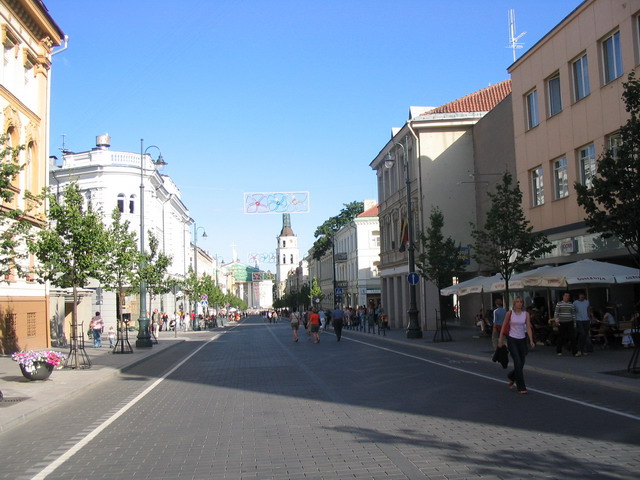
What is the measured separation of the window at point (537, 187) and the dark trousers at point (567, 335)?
10.2 meters

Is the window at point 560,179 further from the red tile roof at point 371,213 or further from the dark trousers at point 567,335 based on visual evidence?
the red tile roof at point 371,213

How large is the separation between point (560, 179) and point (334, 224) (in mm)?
67522

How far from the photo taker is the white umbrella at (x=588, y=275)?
19.5m

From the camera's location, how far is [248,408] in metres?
11.5

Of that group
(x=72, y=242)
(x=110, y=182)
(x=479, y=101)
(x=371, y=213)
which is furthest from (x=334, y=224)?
(x=72, y=242)

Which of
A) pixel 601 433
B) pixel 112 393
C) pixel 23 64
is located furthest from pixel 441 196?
pixel 601 433

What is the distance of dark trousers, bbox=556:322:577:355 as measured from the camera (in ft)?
62.3

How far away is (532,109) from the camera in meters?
29.4

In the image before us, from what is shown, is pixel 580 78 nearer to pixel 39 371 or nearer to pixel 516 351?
pixel 516 351

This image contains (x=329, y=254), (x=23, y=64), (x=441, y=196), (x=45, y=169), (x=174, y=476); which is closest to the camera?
(x=174, y=476)

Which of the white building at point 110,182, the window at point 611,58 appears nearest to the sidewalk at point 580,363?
the window at point 611,58

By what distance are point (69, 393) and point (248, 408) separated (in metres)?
4.96

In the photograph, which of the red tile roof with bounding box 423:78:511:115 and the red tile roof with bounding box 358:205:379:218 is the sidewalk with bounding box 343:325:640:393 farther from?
the red tile roof with bounding box 358:205:379:218

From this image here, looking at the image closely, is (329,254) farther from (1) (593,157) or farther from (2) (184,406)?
(2) (184,406)
